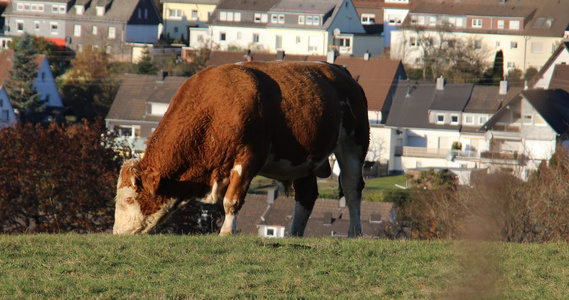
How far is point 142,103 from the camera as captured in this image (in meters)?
67.4

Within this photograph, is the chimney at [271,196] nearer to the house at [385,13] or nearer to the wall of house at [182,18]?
the wall of house at [182,18]

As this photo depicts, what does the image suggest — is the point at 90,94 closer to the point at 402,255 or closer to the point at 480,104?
the point at 480,104

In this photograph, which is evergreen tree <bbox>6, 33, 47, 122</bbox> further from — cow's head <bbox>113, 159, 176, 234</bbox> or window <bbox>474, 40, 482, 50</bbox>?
cow's head <bbox>113, 159, 176, 234</bbox>

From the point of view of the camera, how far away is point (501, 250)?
823cm

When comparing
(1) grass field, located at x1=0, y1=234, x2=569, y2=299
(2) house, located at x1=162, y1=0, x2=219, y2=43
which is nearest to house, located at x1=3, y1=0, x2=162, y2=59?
(2) house, located at x1=162, y1=0, x2=219, y2=43

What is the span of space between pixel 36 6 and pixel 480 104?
195 ft

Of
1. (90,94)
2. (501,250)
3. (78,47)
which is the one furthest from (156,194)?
(78,47)

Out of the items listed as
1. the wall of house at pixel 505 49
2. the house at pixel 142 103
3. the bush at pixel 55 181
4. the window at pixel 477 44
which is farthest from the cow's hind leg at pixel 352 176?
the window at pixel 477 44

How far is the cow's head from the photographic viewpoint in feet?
29.9

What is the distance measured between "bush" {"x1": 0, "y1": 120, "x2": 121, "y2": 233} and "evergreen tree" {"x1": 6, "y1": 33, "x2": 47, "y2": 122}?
1441 inches

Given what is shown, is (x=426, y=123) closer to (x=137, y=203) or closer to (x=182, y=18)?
(x=182, y=18)

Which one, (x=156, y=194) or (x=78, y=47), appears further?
(x=78, y=47)

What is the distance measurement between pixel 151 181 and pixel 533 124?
1663 inches

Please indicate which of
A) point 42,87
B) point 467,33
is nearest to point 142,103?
point 42,87
